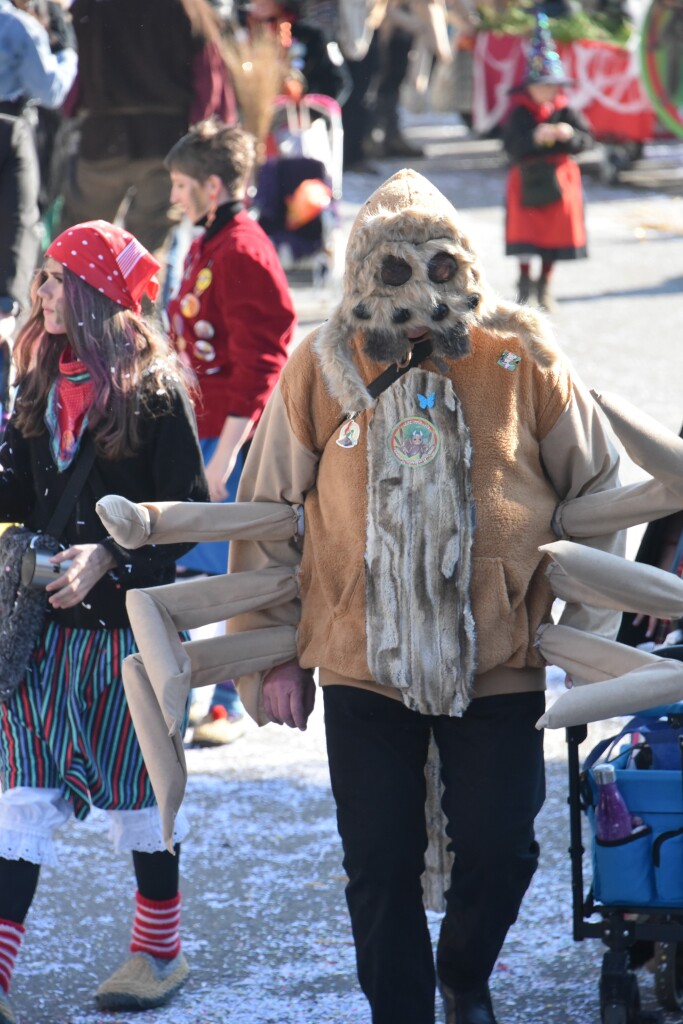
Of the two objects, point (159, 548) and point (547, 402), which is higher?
point (547, 402)

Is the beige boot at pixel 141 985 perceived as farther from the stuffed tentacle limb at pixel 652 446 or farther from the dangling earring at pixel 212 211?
the dangling earring at pixel 212 211

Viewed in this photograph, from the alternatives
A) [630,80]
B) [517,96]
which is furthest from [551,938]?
[630,80]

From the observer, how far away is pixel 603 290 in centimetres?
1209

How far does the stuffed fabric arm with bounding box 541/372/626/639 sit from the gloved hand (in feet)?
1.80

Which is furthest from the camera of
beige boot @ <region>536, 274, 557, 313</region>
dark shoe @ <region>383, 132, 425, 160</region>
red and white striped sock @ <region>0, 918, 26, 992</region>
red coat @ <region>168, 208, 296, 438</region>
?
dark shoe @ <region>383, 132, 425, 160</region>

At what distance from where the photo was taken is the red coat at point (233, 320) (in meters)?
4.96

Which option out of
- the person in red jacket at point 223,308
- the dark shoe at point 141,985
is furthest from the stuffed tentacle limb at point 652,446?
the person in red jacket at point 223,308

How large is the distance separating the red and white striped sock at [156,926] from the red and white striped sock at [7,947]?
0.33 m

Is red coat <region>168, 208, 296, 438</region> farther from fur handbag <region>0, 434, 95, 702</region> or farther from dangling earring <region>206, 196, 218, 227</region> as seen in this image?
fur handbag <region>0, 434, 95, 702</region>

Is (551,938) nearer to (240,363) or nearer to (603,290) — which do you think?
(240,363)

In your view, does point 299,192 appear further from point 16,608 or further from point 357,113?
point 16,608

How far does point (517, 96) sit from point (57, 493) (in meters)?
8.03

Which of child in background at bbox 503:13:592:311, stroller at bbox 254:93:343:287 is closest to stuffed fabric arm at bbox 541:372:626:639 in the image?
stroller at bbox 254:93:343:287

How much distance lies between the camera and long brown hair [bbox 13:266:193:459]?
3533 mm
